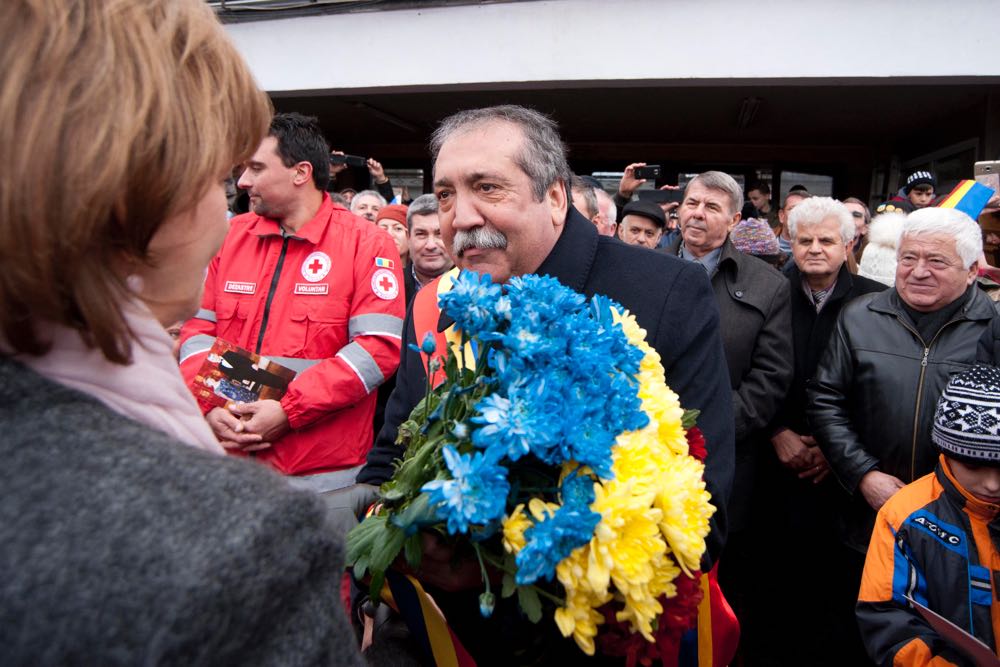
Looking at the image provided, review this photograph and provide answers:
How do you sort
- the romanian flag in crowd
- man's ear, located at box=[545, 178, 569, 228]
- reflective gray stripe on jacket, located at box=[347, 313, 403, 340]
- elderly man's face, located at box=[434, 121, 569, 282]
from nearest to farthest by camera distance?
elderly man's face, located at box=[434, 121, 569, 282] → man's ear, located at box=[545, 178, 569, 228] → reflective gray stripe on jacket, located at box=[347, 313, 403, 340] → the romanian flag in crowd

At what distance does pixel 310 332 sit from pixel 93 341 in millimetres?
2225

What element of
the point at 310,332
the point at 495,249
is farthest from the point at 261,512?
the point at 310,332

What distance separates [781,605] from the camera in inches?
163

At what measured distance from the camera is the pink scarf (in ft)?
2.56

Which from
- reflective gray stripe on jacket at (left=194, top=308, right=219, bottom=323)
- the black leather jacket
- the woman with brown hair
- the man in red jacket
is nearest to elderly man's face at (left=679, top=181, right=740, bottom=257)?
the black leather jacket

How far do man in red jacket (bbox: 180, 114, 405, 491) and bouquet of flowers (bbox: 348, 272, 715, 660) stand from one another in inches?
65.5

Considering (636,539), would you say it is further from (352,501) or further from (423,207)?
A: (423,207)

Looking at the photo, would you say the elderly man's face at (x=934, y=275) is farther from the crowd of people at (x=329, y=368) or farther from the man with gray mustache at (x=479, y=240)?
the man with gray mustache at (x=479, y=240)

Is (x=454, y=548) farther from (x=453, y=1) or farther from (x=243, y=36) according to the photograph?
(x=243, y=36)

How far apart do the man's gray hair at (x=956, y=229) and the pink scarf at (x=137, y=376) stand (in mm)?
3243

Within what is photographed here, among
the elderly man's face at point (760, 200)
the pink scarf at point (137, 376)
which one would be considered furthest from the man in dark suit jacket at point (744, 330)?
the elderly man's face at point (760, 200)

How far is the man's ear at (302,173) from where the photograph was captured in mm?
3131

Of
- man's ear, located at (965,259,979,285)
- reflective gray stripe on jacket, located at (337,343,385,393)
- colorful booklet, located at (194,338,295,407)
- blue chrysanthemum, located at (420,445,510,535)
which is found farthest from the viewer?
man's ear, located at (965,259,979,285)

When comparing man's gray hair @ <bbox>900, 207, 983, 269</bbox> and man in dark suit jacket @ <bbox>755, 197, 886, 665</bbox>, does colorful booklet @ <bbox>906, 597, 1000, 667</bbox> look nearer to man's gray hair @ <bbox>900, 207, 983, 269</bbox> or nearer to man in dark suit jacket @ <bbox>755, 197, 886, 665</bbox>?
man in dark suit jacket @ <bbox>755, 197, 886, 665</bbox>
